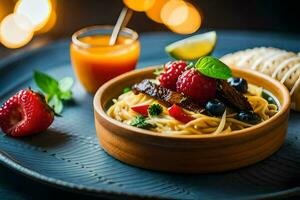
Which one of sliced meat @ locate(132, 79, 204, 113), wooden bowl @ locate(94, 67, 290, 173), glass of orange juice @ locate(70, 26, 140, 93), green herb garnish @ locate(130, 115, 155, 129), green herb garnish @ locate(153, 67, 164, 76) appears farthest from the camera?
glass of orange juice @ locate(70, 26, 140, 93)

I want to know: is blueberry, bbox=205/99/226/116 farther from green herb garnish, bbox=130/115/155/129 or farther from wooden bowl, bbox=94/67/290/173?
green herb garnish, bbox=130/115/155/129

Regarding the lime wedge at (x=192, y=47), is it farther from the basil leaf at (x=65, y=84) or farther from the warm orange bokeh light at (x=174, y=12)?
the warm orange bokeh light at (x=174, y=12)

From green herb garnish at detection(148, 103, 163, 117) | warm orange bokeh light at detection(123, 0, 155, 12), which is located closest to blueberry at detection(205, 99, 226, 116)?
green herb garnish at detection(148, 103, 163, 117)

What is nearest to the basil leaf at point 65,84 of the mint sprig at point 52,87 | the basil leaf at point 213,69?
the mint sprig at point 52,87

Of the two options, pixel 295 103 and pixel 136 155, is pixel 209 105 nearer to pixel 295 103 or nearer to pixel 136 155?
pixel 136 155

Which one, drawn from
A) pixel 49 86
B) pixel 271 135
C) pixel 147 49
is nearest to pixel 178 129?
pixel 271 135
